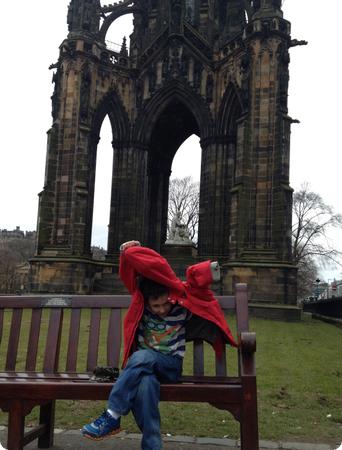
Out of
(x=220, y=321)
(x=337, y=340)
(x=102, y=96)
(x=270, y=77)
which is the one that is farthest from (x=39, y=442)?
(x=102, y=96)

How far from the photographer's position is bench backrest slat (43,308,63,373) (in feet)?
12.7

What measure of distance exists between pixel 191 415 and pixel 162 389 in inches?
67.4

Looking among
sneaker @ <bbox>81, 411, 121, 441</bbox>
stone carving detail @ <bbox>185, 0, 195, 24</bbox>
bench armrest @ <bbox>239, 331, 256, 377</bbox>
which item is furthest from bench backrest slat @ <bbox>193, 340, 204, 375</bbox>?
stone carving detail @ <bbox>185, 0, 195, 24</bbox>

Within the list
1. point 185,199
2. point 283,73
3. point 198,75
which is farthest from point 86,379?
point 185,199

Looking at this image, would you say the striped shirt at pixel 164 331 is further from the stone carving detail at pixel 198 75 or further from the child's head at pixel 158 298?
the stone carving detail at pixel 198 75

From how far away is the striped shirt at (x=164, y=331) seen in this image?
3.59 m

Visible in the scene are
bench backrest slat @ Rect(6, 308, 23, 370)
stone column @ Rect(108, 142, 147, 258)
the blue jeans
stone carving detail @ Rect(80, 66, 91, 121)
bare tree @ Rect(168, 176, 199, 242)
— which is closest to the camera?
the blue jeans

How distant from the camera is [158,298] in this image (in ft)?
11.9

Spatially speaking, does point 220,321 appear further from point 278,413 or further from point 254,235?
point 254,235

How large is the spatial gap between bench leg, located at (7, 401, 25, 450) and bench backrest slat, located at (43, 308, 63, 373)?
523 millimetres

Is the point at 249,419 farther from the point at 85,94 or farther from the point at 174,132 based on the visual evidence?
the point at 174,132

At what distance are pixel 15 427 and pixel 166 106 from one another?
2277 cm

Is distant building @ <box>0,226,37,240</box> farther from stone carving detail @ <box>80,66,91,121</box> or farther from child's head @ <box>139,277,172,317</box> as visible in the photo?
child's head @ <box>139,277,172,317</box>

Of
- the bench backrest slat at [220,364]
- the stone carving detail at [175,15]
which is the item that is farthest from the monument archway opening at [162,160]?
the bench backrest slat at [220,364]
